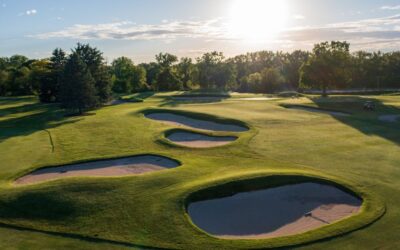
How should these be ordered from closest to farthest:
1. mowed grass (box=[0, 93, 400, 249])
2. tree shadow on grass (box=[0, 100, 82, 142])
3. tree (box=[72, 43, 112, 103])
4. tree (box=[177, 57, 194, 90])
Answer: mowed grass (box=[0, 93, 400, 249]) < tree shadow on grass (box=[0, 100, 82, 142]) < tree (box=[72, 43, 112, 103]) < tree (box=[177, 57, 194, 90])

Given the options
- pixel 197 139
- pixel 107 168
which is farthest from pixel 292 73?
pixel 107 168

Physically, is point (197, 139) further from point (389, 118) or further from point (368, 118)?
point (389, 118)

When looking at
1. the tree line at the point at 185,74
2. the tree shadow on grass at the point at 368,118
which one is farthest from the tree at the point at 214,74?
the tree shadow on grass at the point at 368,118

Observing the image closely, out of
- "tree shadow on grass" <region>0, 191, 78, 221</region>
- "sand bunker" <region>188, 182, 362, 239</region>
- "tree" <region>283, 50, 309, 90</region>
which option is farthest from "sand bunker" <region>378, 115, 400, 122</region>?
→ "tree" <region>283, 50, 309, 90</region>

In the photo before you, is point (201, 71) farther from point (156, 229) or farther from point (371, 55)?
point (156, 229)

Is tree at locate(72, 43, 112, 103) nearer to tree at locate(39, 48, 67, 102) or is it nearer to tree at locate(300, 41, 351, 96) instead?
tree at locate(39, 48, 67, 102)

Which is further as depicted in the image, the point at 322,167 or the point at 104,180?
the point at 322,167

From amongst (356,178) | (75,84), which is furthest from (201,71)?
(356,178)
